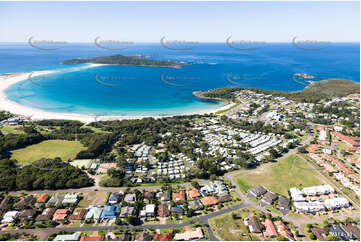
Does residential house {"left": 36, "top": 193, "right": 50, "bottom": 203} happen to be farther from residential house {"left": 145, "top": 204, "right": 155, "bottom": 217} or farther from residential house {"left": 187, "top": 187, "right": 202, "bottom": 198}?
residential house {"left": 187, "top": 187, "right": 202, "bottom": 198}

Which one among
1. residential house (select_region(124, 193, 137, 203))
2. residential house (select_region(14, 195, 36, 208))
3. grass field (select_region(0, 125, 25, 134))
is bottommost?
residential house (select_region(14, 195, 36, 208))

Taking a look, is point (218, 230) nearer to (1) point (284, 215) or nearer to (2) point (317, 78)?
(1) point (284, 215)

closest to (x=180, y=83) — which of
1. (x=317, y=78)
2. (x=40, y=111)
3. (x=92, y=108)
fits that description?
(x=92, y=108)

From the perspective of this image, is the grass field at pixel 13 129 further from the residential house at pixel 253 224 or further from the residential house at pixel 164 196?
the residential house at pixel 253 224

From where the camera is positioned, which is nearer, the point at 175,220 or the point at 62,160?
the point at 175,220

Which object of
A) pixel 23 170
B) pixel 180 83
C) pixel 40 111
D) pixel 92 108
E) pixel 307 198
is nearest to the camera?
pixel 307 198

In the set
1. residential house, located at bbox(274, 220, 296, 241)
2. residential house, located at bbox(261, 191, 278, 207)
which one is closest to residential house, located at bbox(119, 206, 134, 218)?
residential house, located at bbox(261, 191, 278, 207)

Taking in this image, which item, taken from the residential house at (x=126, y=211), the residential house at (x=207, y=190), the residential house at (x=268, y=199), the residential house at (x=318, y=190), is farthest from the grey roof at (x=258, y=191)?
the residential house at (x=126, y=211)
